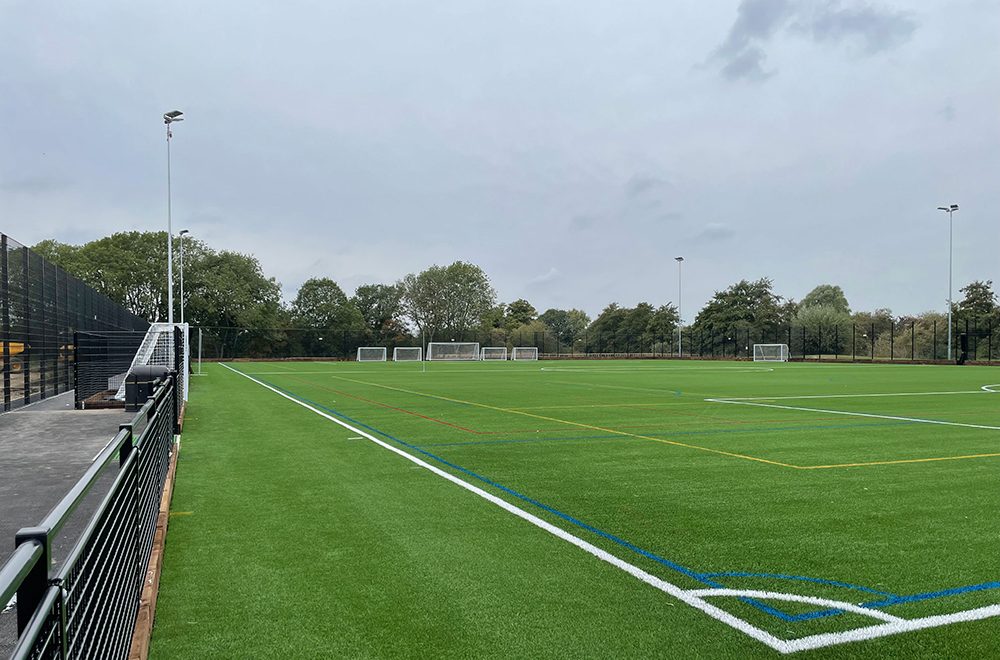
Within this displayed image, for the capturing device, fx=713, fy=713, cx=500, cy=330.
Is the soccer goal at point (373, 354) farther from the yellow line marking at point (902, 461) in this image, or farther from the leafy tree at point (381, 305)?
the yellow line marking at point (902, 461)

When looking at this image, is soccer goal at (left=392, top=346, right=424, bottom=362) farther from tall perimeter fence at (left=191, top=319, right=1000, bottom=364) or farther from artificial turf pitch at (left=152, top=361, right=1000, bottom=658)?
artificial turf pitch at (left=152, top=361, right=1000, bottom=658)

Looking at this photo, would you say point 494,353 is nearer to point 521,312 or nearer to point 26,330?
point 521,312

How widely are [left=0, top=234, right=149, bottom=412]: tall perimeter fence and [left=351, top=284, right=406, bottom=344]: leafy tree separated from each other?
78.6 meters

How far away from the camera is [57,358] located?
1816 centimetres

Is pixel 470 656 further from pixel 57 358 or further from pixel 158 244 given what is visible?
pixel 158 244

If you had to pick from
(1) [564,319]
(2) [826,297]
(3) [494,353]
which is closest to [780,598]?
(3) [494,353]

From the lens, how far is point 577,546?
5.37 m

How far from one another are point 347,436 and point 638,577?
26.1ft

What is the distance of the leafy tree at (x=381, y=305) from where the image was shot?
100250 mm

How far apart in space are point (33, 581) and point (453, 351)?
73.9 meters

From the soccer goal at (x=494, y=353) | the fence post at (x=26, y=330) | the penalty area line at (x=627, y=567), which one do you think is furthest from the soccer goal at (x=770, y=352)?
the penalty area line at (x=627, y=567)

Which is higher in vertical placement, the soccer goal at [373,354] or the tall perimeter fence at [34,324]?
the tall perimeter fence at [34,324]

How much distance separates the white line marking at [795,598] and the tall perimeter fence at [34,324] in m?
13.7

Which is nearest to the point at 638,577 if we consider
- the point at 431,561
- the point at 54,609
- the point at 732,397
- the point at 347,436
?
the point at 431,561
